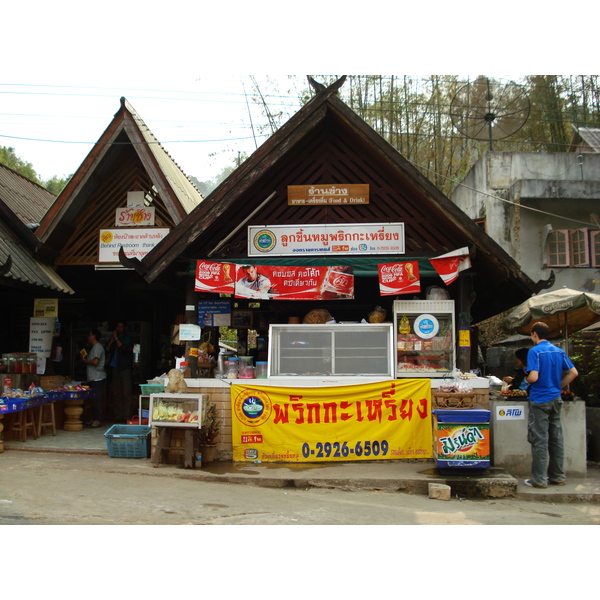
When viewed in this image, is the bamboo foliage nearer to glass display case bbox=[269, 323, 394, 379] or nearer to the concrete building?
the concrete building

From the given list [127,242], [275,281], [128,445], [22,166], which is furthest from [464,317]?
[22,166]

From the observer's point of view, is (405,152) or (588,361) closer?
(588,361)

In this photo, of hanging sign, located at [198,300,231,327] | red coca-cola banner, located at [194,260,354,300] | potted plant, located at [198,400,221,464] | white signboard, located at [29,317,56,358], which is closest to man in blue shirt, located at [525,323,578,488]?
red coca-cola banner, located at [194,260,354,300]

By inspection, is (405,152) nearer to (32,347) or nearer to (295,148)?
(295,148)

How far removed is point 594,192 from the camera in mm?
18078

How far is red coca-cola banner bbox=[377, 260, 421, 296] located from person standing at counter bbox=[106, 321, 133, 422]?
611 cm

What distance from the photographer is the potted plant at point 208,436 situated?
8.27 meters

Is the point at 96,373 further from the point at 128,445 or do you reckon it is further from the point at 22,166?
the point at 22,166

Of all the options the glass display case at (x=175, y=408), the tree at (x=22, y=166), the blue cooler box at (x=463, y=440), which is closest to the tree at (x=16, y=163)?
the tree at (x=22, y=166)

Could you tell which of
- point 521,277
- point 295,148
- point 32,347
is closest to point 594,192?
point 521,277

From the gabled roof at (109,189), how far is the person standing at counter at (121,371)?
182 cm

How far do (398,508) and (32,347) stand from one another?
26.1ft

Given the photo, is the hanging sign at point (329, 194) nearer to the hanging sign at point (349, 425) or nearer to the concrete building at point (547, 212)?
the hanging sign at point (349, 425)

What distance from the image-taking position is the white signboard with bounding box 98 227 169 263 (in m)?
11.0
